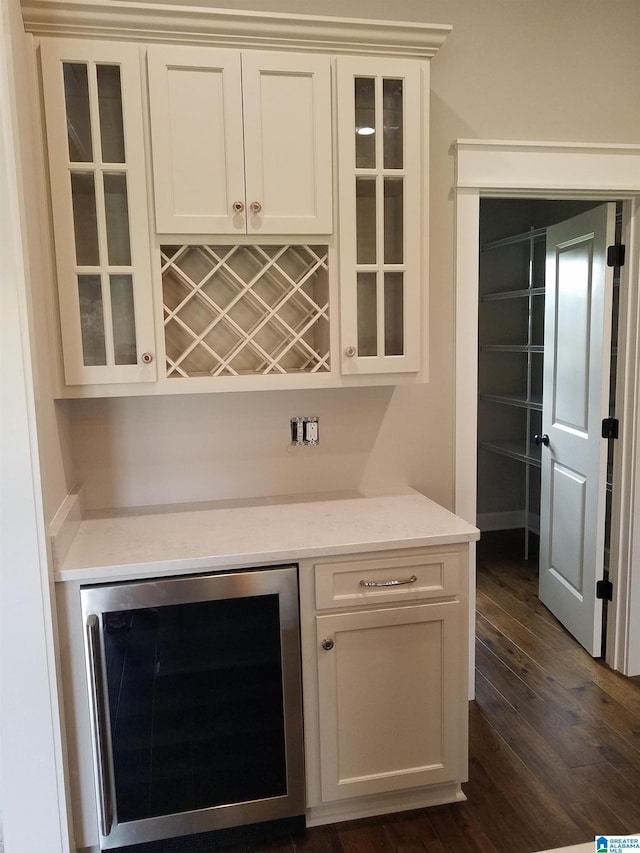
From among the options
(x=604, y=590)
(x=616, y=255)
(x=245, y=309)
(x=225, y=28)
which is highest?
(x=225, y=28)

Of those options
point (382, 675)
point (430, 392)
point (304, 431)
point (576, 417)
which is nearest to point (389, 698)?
point (382, 675)

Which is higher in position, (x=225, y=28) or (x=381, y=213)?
(x=225, y=28)

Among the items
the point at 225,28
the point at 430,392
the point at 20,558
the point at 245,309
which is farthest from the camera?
the point at 430,392

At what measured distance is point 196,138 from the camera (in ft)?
6.35

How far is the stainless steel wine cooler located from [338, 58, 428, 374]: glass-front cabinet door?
82 cm

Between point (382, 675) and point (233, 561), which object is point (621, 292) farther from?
point (233, 561)

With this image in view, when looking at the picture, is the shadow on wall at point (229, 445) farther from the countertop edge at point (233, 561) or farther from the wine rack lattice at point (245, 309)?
the countertop edge at point (233, 561)

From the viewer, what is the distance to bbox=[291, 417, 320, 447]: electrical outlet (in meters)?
2.39

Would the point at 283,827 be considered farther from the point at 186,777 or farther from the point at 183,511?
the point at 183,511

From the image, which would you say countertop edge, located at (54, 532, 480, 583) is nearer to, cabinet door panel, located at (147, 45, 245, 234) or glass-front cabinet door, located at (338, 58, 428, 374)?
glass-front cabinet door, located at (338, 58, 428, 374)

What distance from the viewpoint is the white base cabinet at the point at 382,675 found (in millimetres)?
1919

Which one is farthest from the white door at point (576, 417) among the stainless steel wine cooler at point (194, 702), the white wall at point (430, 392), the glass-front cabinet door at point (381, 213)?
the stainless steel wine cooler at point (194, 702)

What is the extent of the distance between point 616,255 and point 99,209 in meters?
2.06

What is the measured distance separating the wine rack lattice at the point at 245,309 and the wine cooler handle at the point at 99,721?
82 centimetres
